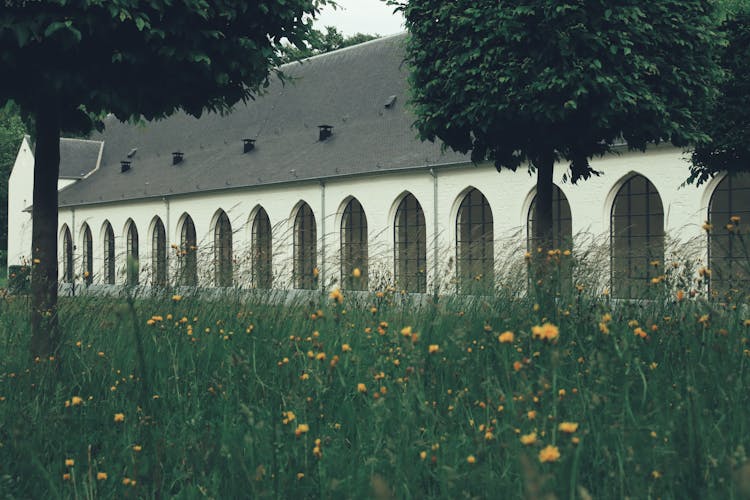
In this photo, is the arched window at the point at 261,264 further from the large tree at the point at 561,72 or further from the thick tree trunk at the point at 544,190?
the thick tree trunk at the point at 544,190

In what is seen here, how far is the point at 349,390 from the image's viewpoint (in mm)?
4824

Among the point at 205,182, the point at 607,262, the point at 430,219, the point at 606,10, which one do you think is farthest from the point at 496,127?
the point at 205,182

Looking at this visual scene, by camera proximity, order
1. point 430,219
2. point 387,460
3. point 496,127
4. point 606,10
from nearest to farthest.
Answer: point 387,460 < point 606,10 < point 496,127 < point 430,219

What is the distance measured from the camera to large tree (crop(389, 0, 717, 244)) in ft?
38.7

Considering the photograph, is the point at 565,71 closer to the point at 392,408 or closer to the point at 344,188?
the point at 392,408

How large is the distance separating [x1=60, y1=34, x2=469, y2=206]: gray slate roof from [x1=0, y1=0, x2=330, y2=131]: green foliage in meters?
16.8

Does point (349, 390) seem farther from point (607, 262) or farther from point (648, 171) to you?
point (648, 171)

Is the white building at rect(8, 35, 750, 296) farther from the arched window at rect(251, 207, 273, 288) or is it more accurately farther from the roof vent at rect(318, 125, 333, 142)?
the arched window at rect(251, 207, 273, 288)

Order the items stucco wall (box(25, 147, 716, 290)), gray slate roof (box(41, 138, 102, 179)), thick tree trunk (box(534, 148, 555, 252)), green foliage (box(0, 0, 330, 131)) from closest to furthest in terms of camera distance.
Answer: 1. green foliage (box(0, 0, 330, 131))
2. thick tree trunk (box(534, 148, 555, 252))
3. stucco wall (box(25, 147, 716, 290))
4. gray slate roof (box(41, 138, 102, 179))

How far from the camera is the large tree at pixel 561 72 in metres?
11.8

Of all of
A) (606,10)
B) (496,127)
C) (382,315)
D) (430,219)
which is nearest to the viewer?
(382,315)

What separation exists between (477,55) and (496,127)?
1.12 metres

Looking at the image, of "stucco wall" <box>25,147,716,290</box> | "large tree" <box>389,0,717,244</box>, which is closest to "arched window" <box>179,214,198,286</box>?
"large tree" <box>389,0,717,244</box>

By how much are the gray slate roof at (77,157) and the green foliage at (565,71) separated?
34858 mm
